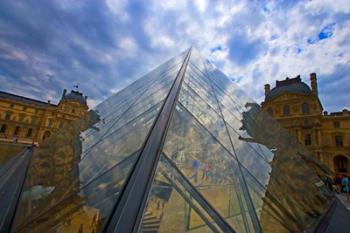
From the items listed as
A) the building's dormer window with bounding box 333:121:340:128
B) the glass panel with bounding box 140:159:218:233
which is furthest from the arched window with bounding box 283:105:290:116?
the glass panel with bounding box 140:159:218:233

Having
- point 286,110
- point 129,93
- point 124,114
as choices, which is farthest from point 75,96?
point 124,114

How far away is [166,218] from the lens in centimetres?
123

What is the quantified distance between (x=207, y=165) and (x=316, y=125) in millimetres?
→ 36382

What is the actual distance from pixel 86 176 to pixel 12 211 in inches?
25.5

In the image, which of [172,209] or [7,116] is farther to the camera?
[7,116]

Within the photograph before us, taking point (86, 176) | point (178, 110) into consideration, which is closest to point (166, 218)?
point (86, 176)

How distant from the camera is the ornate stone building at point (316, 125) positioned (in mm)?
28984

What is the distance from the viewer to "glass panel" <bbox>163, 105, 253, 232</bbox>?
1.42m

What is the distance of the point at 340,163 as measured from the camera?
98.7ft

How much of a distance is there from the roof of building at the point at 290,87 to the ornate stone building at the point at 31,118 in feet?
155

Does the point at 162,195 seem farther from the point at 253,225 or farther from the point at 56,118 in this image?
the point at 56,118

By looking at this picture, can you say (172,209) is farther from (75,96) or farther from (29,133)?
(75,96)

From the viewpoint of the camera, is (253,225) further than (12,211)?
No

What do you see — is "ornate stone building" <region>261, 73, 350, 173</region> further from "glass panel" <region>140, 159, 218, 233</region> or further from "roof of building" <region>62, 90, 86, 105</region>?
"roof of building" <region>62, 90, 86, 105</region>
